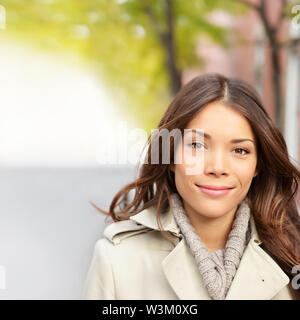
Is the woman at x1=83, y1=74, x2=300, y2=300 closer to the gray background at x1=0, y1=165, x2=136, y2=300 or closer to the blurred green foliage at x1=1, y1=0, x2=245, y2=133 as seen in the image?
the gray background at x1=0, y1=165, x2=136, y2=300

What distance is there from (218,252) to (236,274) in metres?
0.10

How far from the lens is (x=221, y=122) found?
1294 mm

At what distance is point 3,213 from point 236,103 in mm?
1776

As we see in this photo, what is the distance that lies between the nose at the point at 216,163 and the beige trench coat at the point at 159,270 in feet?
0.76

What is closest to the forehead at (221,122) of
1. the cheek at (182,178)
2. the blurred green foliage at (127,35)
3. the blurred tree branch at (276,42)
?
the cheek at (182,178)

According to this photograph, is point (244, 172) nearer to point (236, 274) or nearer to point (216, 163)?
point (216, 163)

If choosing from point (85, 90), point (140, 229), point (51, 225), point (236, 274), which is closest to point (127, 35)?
point (85, 90)

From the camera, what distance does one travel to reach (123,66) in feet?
10.2

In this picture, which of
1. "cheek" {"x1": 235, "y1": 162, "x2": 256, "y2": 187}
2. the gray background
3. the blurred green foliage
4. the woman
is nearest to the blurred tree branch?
the blurred green foliage

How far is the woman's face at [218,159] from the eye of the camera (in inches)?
50.4

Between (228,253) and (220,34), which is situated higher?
(220,34)

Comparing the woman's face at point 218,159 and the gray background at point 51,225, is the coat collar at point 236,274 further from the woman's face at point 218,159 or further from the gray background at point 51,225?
the gray background at point 51,225
